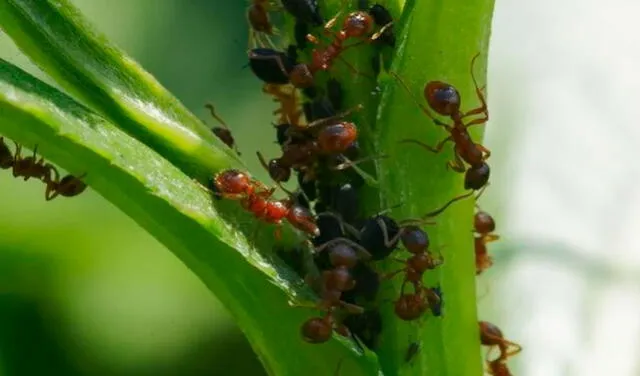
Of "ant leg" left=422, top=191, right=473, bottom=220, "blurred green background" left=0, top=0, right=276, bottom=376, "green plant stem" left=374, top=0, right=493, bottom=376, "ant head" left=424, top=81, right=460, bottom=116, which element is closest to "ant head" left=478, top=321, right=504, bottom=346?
"green plant stem" left=374, top=0, right=493, bottom=376

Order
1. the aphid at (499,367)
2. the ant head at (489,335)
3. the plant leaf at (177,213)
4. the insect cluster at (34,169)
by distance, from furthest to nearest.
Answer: the aphid at (499,367), the insect cluster at (34,169), the ant head at (489,335), the plant leaf at (177,213)

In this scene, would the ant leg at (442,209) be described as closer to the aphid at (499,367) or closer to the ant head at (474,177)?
the ant head at (474,177)

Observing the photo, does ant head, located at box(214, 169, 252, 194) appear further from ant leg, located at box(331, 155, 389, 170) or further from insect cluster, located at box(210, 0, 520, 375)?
ant leg, located at box(331, 155, 389, 170)

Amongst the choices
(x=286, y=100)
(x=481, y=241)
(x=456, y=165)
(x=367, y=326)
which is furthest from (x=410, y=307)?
(x=286, y=100)

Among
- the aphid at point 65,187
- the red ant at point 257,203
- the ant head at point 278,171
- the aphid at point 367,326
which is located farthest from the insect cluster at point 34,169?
the aphid at point 367,326

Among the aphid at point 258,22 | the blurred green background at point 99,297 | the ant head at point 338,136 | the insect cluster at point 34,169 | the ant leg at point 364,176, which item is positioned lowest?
the blurred green background at point 99,297

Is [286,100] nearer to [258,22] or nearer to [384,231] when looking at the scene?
[258,22]

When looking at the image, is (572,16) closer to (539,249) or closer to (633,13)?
(633,13)

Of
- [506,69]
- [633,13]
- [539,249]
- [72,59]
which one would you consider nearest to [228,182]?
[72,59]
